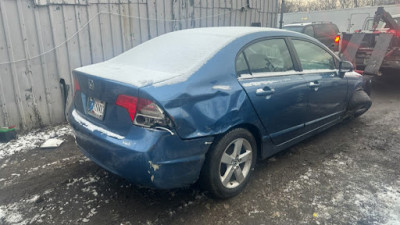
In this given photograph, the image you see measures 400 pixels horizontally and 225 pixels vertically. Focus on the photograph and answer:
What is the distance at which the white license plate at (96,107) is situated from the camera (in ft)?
9.05

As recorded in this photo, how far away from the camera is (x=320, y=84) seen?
3918mm

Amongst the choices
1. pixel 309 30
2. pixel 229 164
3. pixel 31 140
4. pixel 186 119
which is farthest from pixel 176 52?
pixel 309 30

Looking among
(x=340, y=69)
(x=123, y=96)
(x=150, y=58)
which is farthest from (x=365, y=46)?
(x=123, y=96)

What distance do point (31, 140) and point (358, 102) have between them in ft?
16.8

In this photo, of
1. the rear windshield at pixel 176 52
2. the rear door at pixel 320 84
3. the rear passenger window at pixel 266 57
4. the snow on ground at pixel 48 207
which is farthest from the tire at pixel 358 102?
the snow on ground at pixel 48 207

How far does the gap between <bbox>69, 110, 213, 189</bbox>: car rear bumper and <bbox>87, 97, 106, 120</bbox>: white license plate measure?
126 mm

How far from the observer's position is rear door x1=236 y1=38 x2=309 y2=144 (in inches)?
121

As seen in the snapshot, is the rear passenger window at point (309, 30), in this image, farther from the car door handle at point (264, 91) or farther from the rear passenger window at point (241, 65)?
the rear passenger window at point (241, 65)

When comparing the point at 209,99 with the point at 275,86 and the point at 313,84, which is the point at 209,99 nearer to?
the point at 275,86

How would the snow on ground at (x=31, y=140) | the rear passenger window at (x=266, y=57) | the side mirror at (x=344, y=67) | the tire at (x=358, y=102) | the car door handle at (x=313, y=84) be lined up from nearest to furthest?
the rear passenger window at (x=266, y=57) < the car door handle at (x=313, y=84) < the snow on ground at (x=31, y=140) < the side mirror at (x=344, y=67) < the tire at (x=358, y=102)

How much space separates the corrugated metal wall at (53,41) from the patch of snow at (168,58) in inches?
86.0

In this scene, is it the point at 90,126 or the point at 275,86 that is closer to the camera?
the point at 90,126

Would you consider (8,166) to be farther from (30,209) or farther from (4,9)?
(4,9)

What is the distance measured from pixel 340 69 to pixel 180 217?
3.16 metres
